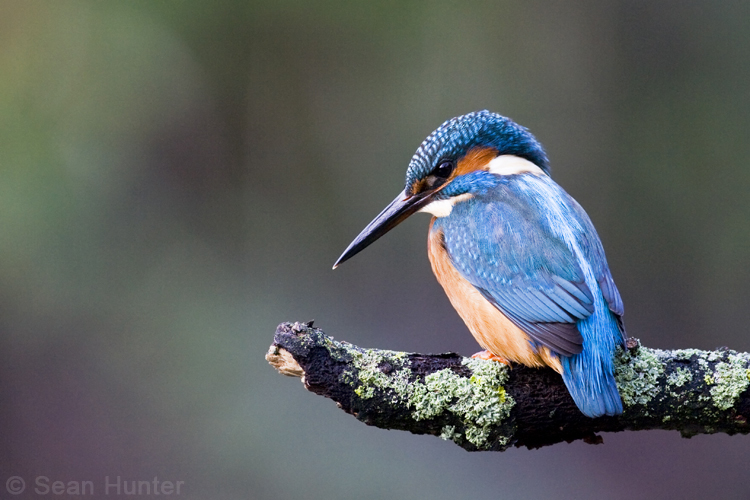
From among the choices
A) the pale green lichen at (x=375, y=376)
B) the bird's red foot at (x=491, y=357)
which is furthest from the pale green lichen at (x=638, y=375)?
the pale green lichen at (x=375, y=376)

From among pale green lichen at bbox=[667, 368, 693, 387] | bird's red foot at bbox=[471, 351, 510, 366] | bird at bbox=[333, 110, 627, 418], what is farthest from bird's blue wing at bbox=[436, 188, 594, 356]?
pale green lichen at bbox=[667, 368, 693, 387]

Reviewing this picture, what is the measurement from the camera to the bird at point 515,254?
1822mm

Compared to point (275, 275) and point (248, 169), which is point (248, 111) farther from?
point (275, 275)

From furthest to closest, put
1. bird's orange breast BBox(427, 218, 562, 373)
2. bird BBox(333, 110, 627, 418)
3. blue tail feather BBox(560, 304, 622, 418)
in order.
Result: bird's orange breast BBox(427, 218, 562, 373) → bird BBox(333, 110, 627, 418) → blue tail feather BBox(560, 304, 622, 418)

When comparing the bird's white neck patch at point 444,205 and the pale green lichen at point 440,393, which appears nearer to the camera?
the pale green lichen at point 440,393

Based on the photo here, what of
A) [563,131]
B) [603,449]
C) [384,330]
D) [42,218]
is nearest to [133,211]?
[42,218]

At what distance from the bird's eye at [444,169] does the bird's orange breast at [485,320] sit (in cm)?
16

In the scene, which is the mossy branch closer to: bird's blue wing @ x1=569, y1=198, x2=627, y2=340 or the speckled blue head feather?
bird's blue wing @ x1=569, y1=198, x2=627, y2=340

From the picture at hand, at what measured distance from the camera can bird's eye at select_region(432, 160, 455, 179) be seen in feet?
7.43

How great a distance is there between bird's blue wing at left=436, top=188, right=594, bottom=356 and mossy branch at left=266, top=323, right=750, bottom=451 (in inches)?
7.4

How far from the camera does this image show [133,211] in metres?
4.23

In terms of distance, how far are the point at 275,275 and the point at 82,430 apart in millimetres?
1407

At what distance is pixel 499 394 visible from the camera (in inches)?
73.9

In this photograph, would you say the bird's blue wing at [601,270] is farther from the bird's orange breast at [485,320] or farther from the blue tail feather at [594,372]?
the bird's orange breast at [485,320]
